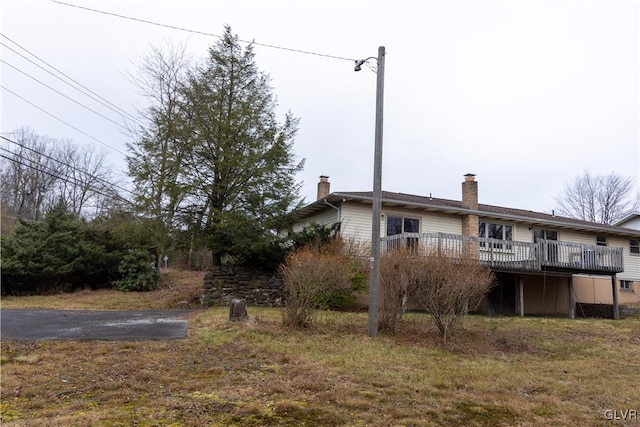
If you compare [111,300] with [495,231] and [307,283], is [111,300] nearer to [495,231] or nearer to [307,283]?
[307,283]

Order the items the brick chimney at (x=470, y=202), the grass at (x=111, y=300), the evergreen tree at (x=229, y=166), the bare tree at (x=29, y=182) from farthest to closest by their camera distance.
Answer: the bare tree at (x=29, y=182) → the brick chimney at (x=470, y=202) → the evergreen tree at (x=229, y=166) → the grass at (x=111, y=300)

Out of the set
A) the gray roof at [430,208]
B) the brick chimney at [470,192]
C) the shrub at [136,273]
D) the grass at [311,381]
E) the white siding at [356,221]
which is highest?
the brick chimney at [470,192]

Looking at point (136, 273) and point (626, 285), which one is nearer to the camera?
point (136, 273)

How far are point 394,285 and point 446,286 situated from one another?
130cm

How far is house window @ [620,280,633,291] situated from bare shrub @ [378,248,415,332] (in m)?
20.0

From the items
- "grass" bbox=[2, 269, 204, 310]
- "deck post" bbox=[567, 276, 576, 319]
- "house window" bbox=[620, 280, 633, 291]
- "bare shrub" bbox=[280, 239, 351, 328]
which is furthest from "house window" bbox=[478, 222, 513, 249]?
"grass" bbox=[2, 269, 204, 310]

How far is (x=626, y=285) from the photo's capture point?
24.1 meters

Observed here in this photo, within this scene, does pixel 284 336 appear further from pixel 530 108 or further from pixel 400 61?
pixel 530 108

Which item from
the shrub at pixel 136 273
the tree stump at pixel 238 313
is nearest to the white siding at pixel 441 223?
the tree stump at pixel 238 313

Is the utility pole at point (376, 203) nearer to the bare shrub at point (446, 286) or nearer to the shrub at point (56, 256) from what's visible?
the bare shrub at point (446, 286)

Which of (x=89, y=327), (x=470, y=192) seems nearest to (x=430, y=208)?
(x=470, y=192)

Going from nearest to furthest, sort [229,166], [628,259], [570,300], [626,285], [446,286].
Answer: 1. [446,286]
2. [229,166]
3. [570,300]
4. [626,285]
5. [628,259]

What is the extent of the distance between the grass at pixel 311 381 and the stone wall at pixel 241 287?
7.00 metres

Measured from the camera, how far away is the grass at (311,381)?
4375 millimetres
